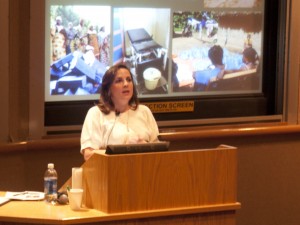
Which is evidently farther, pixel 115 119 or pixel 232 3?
pixel 232 3

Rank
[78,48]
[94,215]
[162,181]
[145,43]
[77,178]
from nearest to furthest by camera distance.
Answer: [94,215] < [162,181] < [77,178] < [78,48] < [145,43]

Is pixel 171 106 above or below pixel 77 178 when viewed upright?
above

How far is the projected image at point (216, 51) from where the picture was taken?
19.5 feet

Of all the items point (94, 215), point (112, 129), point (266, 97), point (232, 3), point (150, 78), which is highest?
point (232, 3)

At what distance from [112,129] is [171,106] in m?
1.63

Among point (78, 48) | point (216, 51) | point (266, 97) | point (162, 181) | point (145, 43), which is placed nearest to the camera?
point (162, 181)

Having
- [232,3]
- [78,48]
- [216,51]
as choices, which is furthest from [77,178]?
[232,3]

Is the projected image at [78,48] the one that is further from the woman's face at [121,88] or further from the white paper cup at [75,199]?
the white paper cup at [75,199]

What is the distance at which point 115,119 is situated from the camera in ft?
14.1

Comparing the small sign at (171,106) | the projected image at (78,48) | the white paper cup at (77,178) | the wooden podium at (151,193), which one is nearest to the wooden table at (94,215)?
the wooden podium at (151,193)

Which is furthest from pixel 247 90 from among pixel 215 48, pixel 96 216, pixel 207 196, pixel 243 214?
pixel 96 216

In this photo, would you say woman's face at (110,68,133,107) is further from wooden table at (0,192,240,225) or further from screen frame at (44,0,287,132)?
screen frame at (44,0,287,132)

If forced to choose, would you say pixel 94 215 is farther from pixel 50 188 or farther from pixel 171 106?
pixel 171 106

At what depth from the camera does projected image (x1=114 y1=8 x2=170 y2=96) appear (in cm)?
566
